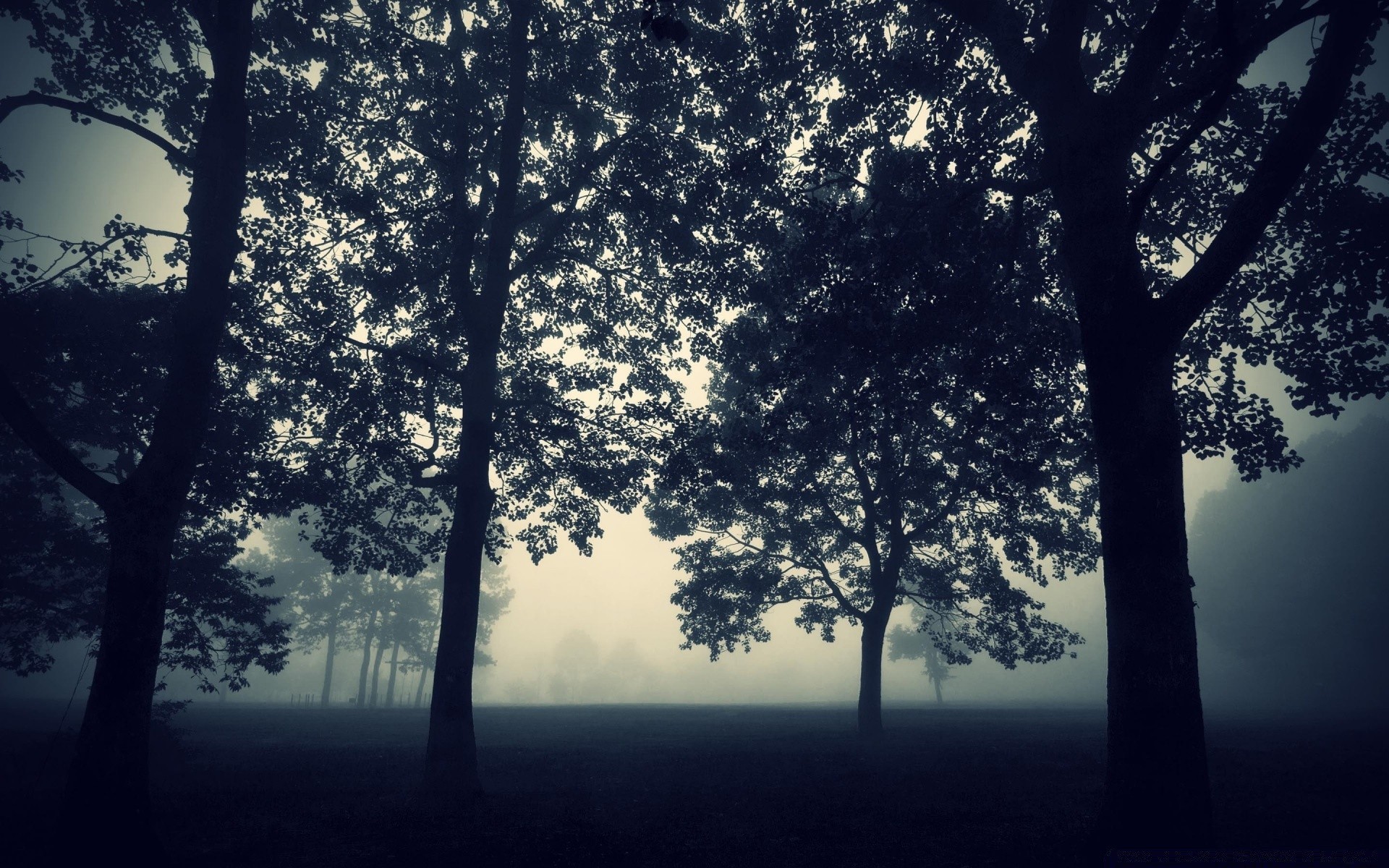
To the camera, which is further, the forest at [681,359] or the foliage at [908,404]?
the foliage at [908,404]

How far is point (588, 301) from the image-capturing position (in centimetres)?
1695

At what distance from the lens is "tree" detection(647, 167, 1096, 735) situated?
1072cm

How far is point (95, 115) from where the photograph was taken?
960 cm

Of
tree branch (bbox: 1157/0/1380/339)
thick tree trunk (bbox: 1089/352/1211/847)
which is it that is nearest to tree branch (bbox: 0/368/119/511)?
thick tree trunk (bbox: 1089/352/1211/847)

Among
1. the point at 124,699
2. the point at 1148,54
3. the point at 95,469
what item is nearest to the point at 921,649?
the point at 1148,54

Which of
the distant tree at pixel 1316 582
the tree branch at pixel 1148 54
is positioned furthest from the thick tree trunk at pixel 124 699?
the distant tree at pixel 1316 582

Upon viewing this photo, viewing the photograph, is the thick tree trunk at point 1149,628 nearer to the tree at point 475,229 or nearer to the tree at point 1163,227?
the tree at point 1163,227

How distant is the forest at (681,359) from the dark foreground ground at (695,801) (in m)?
0.13

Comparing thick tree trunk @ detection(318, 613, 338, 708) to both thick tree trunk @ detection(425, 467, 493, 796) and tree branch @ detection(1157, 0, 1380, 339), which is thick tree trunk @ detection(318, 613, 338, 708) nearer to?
thick tree trunk @ detection(425, 467, 493, 796)

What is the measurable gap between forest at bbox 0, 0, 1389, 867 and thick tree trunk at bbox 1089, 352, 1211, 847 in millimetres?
40

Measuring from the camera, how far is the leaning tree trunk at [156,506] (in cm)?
705

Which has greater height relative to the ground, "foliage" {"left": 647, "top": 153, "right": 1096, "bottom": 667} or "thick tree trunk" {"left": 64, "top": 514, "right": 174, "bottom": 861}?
"foliage" {"left": 647, "top": 153, "right": 1096, "bottom": 667}

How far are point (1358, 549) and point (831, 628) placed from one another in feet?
194

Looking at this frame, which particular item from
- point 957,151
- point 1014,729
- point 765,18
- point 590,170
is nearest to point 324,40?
point 590,170
